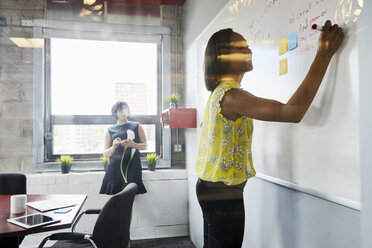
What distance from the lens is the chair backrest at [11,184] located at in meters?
1.80

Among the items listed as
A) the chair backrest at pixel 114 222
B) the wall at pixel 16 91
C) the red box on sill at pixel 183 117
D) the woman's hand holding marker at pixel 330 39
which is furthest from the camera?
the wall at pixel 16 91

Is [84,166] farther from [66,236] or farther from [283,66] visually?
[283,66]

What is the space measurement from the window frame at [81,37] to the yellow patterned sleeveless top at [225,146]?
5.24ft

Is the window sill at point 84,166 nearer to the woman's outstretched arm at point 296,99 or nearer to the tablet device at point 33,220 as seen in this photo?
the tablet device at point 33,220

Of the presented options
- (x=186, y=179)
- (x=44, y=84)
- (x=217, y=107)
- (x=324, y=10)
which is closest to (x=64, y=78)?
(x=44, y=84)

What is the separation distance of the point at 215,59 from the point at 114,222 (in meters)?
0.86

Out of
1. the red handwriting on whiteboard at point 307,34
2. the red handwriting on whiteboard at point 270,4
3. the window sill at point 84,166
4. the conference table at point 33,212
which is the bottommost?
the conference table at point 33,212

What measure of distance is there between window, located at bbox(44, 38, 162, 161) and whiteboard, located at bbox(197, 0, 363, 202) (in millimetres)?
1390

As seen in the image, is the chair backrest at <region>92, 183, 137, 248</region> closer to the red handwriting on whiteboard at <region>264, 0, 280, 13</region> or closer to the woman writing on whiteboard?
the woman writing on whiteboard

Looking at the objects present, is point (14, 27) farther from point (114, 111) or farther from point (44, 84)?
point (114, 111)

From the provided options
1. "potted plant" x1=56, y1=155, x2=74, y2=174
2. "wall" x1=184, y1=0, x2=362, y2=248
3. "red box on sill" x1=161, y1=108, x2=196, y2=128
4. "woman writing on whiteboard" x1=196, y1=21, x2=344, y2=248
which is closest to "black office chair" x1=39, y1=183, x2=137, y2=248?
"woman writing on whiteboard" x1=196, y1=21, x2=344, y2=248

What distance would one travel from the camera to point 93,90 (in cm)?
240

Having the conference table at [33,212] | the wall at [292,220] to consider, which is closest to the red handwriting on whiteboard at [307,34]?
Result: the wall at [292,220]

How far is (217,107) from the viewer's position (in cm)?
89
